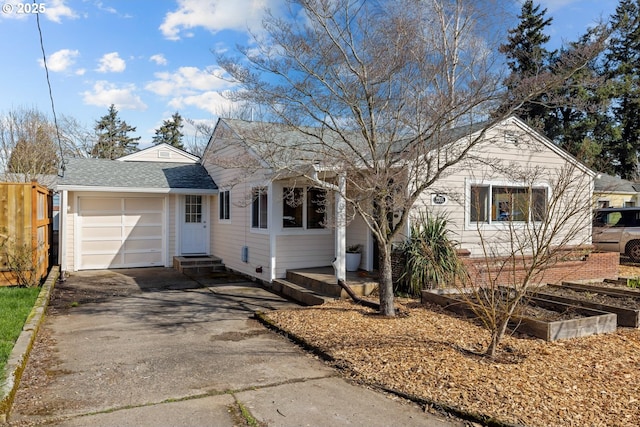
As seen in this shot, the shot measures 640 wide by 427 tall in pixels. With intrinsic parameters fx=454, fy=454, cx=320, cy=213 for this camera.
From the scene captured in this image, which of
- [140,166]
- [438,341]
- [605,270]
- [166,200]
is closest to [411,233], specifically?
[438,341]

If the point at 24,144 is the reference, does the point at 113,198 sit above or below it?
below

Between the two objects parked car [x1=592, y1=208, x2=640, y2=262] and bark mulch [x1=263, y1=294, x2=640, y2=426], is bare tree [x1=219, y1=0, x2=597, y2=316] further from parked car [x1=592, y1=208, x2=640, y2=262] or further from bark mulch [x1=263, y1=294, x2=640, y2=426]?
parked car [x1=592, y1=208, x2=640, y2=262]

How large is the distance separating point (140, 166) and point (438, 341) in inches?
469

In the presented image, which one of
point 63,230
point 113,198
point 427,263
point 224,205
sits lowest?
point 427,263

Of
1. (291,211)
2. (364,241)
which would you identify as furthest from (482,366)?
(291,211)

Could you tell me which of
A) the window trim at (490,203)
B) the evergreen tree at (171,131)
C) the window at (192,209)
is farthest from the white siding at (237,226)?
the evergreen tree at (171,131)

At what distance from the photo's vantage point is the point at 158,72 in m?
13.1

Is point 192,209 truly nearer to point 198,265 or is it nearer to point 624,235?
point 198,265

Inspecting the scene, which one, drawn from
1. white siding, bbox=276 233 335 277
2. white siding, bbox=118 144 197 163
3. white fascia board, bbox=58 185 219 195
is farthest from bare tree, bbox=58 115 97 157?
white siding, bbox=276 233 335 277

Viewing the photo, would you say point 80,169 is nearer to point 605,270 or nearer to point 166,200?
point 166,200

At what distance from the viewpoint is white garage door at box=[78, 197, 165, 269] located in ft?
43.1

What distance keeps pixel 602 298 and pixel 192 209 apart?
36.5 ft

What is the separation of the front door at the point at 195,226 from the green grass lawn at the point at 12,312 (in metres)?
5.24

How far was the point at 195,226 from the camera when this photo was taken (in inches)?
564
